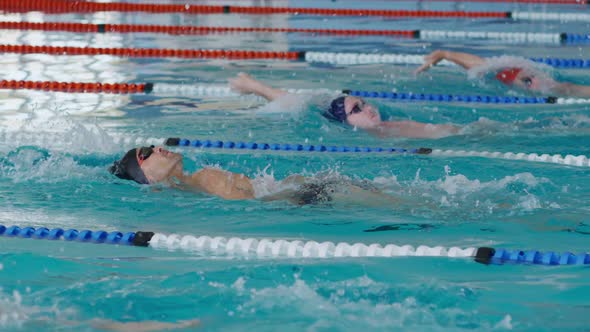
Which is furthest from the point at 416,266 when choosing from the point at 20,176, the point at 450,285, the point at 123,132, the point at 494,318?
the point at 123,132

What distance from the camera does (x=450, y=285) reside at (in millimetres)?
3279

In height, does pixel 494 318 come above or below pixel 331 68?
below

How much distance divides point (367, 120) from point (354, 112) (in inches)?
3.6

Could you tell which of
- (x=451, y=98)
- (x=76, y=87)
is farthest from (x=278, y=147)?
(x=76, y=87)

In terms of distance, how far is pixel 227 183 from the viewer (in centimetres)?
449

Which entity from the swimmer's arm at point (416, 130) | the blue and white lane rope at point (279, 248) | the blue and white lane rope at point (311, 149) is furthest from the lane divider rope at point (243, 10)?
the blue and white lane rope at point (279, 248)

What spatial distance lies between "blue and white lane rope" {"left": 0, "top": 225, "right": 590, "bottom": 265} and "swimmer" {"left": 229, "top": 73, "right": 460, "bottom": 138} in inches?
82.0

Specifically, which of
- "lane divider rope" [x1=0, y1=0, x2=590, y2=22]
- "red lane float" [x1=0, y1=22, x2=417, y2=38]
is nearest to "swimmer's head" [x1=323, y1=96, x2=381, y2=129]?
"red lane float" [x1=0, y1=22, x2=417, y2=38]

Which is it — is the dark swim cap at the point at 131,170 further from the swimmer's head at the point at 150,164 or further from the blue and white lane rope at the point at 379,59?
the blue and white lane rope at the point at 379,59

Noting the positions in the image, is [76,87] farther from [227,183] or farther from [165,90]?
[227,183]

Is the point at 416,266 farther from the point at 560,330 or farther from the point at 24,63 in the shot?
the point at 24,63

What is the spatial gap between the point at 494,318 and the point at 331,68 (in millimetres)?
5101

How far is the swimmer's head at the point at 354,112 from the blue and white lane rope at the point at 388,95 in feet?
2.74

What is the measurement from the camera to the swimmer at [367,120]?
19.4 feet
